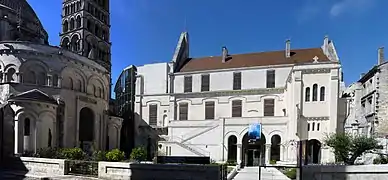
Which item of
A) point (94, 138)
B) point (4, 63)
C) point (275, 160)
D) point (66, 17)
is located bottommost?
point (275, 160)

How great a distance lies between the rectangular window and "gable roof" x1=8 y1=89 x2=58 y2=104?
28451 millimetres

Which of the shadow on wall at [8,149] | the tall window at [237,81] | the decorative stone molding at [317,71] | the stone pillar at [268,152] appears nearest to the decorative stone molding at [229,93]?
the tall window at [237,81]

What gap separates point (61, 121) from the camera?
36.5 m

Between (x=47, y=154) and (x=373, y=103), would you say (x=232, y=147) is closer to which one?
(x=373, y=103)

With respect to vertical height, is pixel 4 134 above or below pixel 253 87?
below

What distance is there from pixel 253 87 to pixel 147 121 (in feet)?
62.6

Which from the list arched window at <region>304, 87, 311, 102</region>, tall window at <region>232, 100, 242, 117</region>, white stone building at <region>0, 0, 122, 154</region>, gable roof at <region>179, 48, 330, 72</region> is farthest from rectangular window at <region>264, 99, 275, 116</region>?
white stone building at <region>0, 0, 122, 154</region>

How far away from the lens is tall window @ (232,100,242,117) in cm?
5103

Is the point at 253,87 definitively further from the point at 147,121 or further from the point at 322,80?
the point at 147,121

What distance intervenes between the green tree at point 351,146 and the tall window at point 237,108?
2290cm

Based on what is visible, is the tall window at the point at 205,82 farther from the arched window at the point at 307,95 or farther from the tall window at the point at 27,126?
the tall window at the point at 27,126

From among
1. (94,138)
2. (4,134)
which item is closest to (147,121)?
(94,138)

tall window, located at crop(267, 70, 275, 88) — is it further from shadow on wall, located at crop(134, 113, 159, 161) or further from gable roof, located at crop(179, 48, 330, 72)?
shadow on wall, located at crop(134, 113, 159, 161)

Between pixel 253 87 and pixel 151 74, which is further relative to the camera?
pixel 151 74
